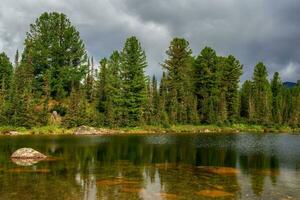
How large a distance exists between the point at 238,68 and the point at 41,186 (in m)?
97.9

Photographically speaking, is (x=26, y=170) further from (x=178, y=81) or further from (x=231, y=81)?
(x=231, y=81)

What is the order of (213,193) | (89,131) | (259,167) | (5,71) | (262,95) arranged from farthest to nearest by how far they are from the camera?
(262,95) < (5,71) < (89,131) < (259,167) < (213,193)

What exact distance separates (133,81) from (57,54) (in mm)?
21703

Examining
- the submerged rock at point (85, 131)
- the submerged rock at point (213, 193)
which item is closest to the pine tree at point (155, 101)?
the submerged rock at point (85, 131)

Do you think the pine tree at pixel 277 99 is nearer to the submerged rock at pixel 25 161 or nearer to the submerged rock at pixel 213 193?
the submerged rock at pixel 25 161

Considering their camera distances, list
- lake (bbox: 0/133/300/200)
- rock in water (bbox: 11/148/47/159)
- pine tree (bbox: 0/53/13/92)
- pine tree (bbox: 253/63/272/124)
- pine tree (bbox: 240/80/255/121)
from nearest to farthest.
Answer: lake (bbox: 0/133/300/200)
rock in water (bbox: 11/148/47/159)
pine tree (bbox: 0/53/13/92)
pine tree (bbox: 253/63/272/124)
pine tree (bbox: 240/80/255/121)

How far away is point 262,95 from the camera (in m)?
118

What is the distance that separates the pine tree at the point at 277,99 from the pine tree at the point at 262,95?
8.11 ft

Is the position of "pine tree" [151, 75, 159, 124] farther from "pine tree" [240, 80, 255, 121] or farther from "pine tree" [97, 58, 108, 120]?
"pine tree" [240, 80, 255, 121]

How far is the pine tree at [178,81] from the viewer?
102812 millimetres

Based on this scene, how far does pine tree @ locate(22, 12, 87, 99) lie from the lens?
97.5 meters

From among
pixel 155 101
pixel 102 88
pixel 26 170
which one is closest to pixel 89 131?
pixel 102 88

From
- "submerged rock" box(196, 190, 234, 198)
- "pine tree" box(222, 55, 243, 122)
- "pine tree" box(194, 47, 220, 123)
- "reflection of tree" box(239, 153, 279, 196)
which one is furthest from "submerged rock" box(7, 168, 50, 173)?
"pine tree" box(222, 55, 243, 122)

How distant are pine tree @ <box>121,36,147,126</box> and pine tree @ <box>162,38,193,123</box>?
10467 mm
